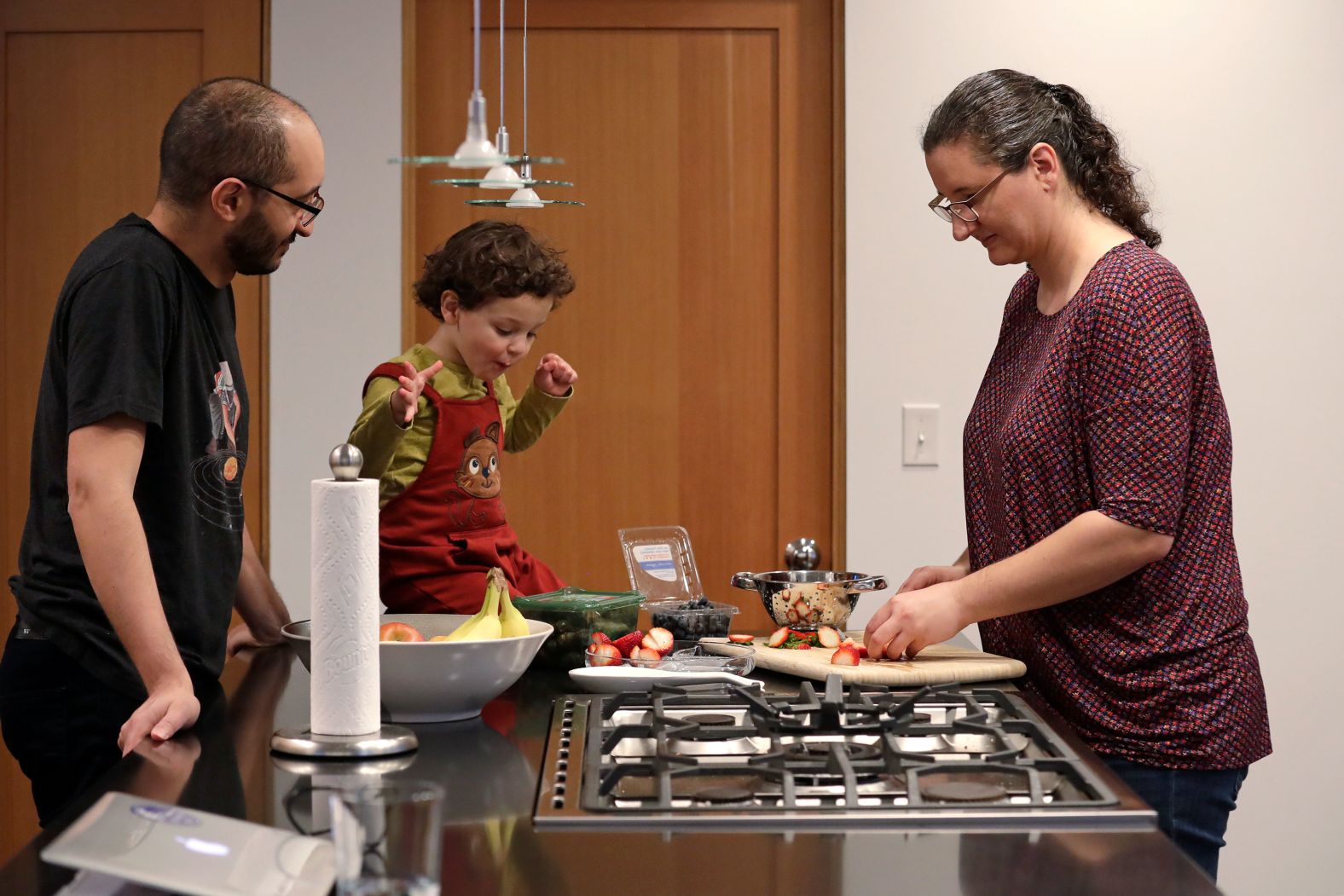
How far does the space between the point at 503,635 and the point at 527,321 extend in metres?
0.80

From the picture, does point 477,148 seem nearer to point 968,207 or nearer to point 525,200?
point 525,200

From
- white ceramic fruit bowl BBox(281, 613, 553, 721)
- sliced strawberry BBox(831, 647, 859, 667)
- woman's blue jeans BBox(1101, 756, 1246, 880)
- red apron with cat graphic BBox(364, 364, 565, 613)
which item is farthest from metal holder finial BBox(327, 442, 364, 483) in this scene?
woman's blue jeans BBox(1101, 756, 1246, 880)

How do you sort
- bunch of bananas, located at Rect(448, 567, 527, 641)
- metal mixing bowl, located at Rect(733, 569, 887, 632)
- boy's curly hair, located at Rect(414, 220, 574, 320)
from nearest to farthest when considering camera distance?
bunch of bananas, located at Rect(448, 567, 527, 641) → metal mixing bowl, located at Rect(733, 569, 887, 632) → boy's curly hair, located at Rect(414, 220, 574, 320)

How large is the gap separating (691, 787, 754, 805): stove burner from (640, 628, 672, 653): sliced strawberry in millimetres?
541

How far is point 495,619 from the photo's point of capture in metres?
1.41

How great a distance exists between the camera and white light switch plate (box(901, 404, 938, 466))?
3146mm

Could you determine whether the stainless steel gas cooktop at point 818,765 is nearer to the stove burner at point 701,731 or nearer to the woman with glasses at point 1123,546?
the stove burner at point 701,731

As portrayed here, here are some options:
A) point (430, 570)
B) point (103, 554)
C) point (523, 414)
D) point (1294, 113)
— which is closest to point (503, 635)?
point (103, 554)

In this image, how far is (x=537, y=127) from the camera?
320 centimetres

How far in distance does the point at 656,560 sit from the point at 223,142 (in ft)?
2.78

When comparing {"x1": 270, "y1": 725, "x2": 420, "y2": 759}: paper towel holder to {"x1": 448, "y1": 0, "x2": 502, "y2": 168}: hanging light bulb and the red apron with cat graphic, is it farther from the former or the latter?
the red apron with cat graphic

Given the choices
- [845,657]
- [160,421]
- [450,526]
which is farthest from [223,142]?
[845,657]

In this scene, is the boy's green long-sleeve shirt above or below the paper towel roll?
above

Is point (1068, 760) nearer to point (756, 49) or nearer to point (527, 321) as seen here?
point (527, 321)
